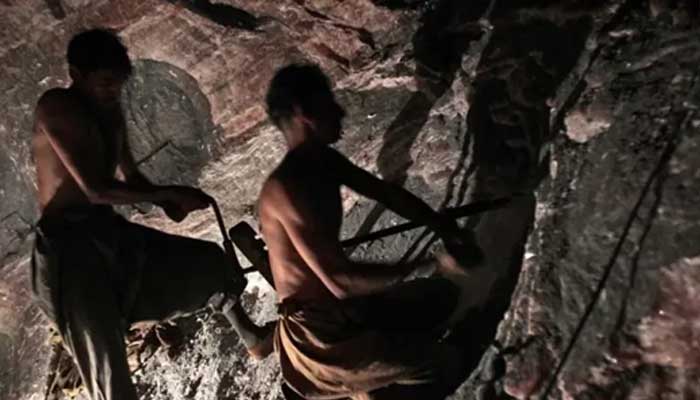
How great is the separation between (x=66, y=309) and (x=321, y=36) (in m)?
1.95

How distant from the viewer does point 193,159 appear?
5859 millimetres

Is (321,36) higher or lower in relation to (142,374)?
higher

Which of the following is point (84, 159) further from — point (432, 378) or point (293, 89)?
point (432, 378)

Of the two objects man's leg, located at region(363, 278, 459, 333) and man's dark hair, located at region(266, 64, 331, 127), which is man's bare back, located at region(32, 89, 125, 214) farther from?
man's leg, located at region(363, 278, 459, 333)

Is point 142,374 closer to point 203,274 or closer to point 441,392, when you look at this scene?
point 203,274

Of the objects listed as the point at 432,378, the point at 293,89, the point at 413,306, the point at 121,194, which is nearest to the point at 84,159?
the point at 121,194

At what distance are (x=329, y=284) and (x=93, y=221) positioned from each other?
132 centimetres

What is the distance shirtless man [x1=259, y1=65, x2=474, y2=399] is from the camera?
11.6 ft

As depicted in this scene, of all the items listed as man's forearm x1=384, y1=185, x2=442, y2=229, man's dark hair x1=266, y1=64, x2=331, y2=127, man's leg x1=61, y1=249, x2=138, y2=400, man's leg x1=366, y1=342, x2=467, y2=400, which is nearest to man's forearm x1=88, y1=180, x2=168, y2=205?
man's leg x1=61, y1=249, x2=138, y2=400

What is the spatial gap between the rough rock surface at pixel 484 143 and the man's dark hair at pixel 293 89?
102 cm

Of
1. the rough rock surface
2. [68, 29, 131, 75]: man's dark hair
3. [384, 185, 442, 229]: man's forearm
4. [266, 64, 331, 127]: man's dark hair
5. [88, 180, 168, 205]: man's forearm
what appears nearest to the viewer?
the rough rock surface

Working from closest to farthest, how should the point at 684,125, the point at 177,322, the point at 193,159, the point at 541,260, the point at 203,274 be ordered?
1. the point at 684,125
2. the point at 541,260
3. the point at 203,274
4. the point at 193,159
5. the point at 177,322

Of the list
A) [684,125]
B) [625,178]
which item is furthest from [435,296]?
[684,125]

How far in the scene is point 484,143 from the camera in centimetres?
446
